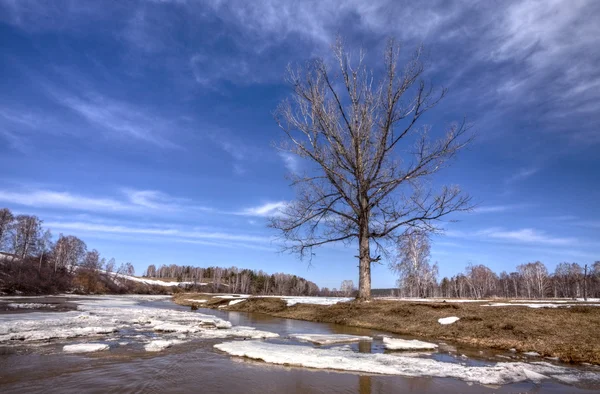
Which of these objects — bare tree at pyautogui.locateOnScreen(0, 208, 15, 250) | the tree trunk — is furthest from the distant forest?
the tree trunk

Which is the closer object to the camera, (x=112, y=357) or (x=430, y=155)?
(x=112, y=357)

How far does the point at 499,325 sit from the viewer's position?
717cm

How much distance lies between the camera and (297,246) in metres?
13.4

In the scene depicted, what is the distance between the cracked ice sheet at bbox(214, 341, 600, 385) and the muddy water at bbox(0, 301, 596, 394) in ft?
0.68

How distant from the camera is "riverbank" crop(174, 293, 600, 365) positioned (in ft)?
18.9

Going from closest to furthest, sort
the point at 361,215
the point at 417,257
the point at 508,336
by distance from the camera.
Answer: the point at 508,336 → the point at 361,215 → the point at 417,257

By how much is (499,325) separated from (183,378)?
6947 mm

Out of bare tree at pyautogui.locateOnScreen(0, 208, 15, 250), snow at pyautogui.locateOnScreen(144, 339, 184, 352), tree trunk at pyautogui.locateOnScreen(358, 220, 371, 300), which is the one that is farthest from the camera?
bare tree at pyautogui.locateOnScreen(0, 208, 15, 250)

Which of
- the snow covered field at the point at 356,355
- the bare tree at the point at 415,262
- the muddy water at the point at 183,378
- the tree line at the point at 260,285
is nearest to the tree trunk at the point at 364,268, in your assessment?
the snow covered field at the point at 356,355

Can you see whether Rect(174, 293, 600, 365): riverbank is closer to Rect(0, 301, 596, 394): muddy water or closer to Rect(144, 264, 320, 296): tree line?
Rect(0, 301, 596, 394): muddy water

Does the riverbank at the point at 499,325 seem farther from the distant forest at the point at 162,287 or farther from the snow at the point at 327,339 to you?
the distant forest at the point at 162,287

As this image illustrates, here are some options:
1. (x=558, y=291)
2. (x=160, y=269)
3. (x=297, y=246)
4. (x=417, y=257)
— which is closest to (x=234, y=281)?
(x=160, y=269)

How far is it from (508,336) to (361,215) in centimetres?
683

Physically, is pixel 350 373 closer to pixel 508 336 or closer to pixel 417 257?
pixel 508 336
